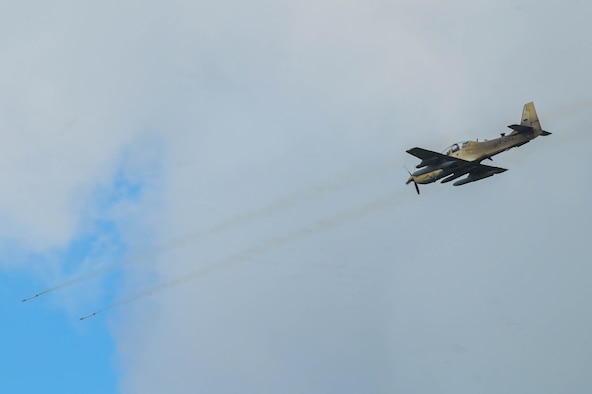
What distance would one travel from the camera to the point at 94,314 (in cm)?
18725

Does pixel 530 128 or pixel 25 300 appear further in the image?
pixel 530 128

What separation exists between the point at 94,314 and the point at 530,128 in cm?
4476

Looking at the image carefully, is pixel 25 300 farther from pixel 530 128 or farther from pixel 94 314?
pixel 530 128

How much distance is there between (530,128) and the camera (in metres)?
199

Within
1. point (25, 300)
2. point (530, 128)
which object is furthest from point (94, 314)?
point (530, 128)

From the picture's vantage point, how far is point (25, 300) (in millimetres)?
185750

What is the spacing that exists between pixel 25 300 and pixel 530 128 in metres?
50.0
